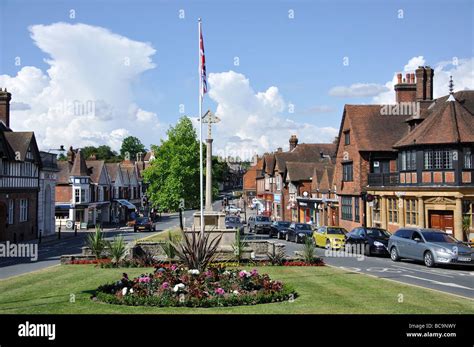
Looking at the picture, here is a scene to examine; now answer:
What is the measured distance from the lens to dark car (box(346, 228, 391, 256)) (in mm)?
26072

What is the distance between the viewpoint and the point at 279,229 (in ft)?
134

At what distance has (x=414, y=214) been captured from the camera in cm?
3319

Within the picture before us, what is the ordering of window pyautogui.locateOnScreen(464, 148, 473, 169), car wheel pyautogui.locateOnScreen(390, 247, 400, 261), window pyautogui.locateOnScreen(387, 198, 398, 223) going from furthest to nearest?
window pyautogui.locateOnScreen(387, 198, 398, 223) → window pyautogui.locateOnScreen(464, 148, 473, 169) → car wheel pyautogui.locateOnScreen(390, 247, 400, 261)

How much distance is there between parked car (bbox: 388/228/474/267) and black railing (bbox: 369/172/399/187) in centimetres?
1218

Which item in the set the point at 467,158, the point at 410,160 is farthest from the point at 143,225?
the point at 467,158

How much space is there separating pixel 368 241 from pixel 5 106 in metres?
34.1

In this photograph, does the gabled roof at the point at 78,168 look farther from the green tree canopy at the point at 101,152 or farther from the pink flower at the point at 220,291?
the green tree canopy at the point at 101,152

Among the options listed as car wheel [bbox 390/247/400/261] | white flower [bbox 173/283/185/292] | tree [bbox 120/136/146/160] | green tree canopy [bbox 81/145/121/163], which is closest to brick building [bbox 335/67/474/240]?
car wheel [bbox 390/247/400/261]

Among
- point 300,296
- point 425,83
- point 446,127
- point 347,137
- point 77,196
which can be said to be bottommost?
point 300,296

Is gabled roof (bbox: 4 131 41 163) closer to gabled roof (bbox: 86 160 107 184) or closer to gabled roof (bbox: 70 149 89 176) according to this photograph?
gabled roof (bbox: 70 149 89 176)

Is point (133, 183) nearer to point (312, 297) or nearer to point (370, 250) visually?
point (370, 250)

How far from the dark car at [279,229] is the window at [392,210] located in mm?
8237

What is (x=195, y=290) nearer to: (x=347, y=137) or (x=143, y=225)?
(x=347, y=137)
